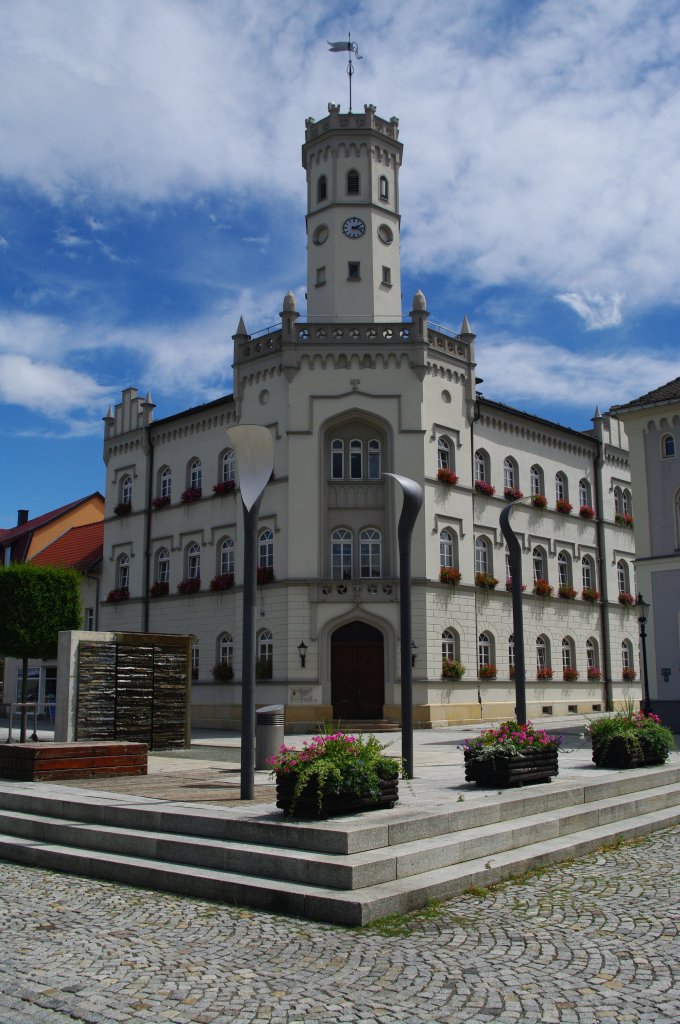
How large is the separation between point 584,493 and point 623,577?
447 centimetres

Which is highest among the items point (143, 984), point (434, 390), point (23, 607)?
point (434, 390)

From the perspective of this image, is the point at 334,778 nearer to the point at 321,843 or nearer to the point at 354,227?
the point at 321,843

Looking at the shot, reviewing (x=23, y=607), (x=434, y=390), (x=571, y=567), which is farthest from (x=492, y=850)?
(x=571, y=567)

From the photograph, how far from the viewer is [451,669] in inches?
A: 1298

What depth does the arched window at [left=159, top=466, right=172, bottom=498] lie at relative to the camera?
4053 cm

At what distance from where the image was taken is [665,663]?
90.3 feet

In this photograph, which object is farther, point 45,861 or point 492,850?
point 45,861

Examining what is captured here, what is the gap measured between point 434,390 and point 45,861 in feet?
86.4

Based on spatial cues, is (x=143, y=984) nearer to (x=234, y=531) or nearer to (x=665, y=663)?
(x=665, y=663)

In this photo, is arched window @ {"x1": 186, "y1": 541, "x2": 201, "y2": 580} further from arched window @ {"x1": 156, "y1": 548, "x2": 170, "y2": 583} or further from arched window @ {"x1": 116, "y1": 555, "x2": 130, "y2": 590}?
arched window @ {"x1": 116, "y1": 555, "x2": 130, "y2": 590}

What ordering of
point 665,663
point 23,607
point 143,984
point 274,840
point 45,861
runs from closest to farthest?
point 143,984 → point 274,840 → point 45,861 → point 23,607 → point 665,663

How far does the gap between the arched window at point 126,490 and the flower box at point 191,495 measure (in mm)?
4325

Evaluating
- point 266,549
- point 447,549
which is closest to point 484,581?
point 447,549

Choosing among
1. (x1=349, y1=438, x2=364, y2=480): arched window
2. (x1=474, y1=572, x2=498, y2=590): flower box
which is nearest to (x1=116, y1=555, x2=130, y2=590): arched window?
(x1=349, y1=438, x2=364, y2=480): arched window
